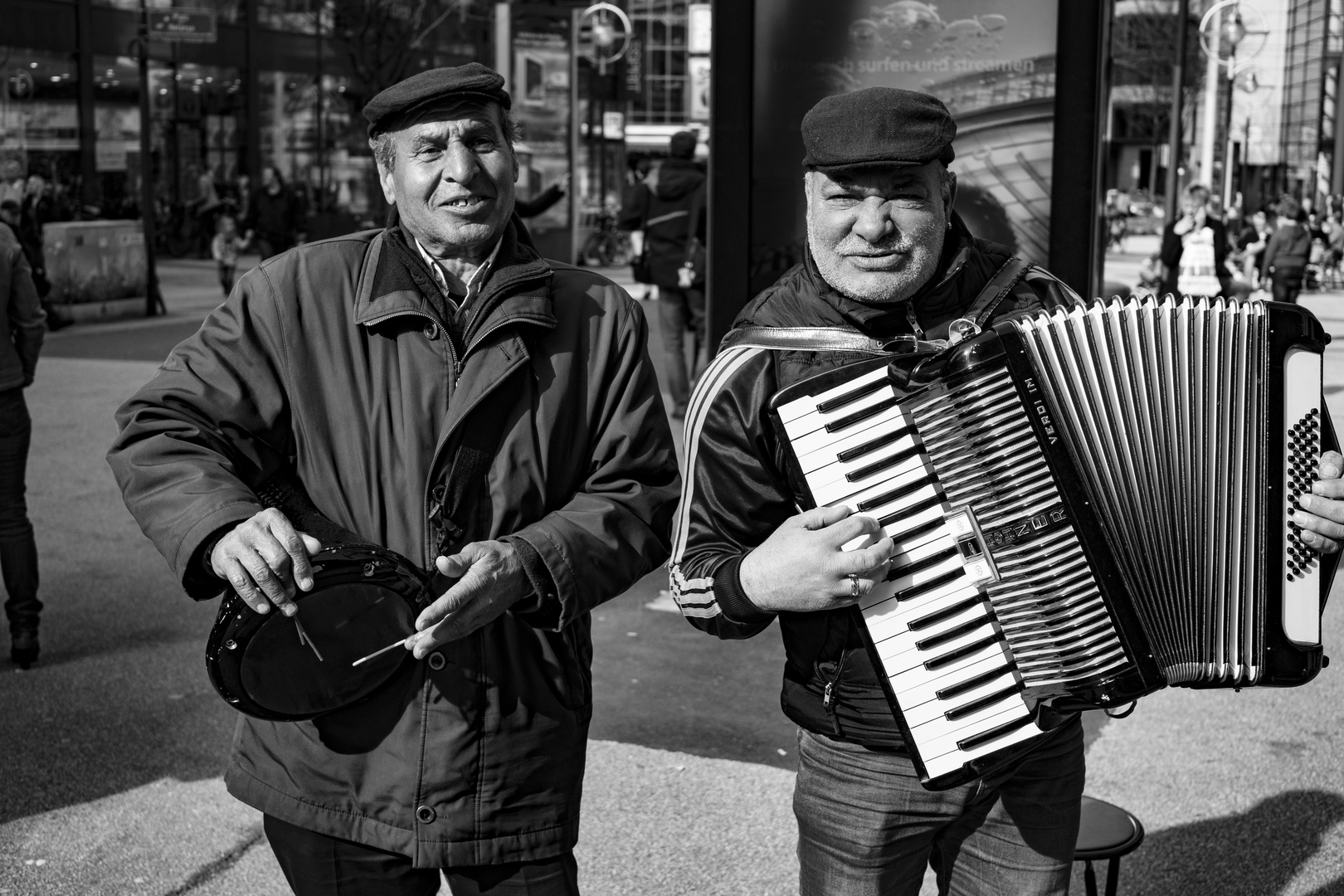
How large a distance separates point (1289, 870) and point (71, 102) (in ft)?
70.4

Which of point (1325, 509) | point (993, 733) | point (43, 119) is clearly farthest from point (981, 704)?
point (43, 119)

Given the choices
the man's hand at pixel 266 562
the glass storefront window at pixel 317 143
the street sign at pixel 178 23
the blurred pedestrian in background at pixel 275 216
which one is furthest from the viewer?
the glass storefront window at pixel 317 143

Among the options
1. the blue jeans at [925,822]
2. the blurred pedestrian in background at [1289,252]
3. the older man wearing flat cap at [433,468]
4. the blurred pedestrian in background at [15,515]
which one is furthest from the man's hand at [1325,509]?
the blurred pedestrian in background at [1289,252]

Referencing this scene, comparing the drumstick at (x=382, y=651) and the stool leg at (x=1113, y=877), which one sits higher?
the drumstick at (x=382, y=651)

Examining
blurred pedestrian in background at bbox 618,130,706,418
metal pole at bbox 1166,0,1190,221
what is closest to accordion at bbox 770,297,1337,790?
blurred pedestrian in background at bbox 618,130,706,418

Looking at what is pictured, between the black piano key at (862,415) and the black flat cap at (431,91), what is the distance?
0.87m

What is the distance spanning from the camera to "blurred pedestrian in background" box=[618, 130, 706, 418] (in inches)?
452

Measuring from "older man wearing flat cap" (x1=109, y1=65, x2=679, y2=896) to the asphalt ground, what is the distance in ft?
5.49

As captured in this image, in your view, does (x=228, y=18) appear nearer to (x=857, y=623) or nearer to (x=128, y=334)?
(x=128, y=334)

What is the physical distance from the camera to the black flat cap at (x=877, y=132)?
256 centimetres

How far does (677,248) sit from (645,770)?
23.5ft

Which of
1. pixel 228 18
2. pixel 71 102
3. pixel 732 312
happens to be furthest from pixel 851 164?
pixel 228 18

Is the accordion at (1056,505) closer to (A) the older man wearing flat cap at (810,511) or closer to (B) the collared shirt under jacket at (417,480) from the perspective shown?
(A) the older man wearing flat cap at (810,511)

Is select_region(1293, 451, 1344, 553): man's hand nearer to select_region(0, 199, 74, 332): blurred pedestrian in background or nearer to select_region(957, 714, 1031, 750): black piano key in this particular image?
select_region(957, 714, 1031, 750): black piano key
